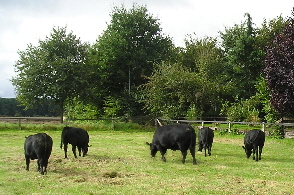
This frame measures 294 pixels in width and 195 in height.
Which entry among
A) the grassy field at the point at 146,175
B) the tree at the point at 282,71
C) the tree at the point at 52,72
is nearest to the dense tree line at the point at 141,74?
the tree at the point at 52,72

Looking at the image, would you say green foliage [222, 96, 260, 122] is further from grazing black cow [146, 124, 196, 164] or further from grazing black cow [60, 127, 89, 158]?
grazing black cow [60, 127, 89, 158]

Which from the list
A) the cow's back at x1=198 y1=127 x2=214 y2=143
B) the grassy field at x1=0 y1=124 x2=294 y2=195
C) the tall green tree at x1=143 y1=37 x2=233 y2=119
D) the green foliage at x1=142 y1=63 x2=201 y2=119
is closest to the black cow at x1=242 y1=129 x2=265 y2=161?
the grassy field at x1=0 y1=124 x2=294 y2=195

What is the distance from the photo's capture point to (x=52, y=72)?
1259 inches

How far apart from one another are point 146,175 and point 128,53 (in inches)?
1043

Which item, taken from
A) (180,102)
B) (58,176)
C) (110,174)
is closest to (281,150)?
(110,174)

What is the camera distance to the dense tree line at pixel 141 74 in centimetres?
3162

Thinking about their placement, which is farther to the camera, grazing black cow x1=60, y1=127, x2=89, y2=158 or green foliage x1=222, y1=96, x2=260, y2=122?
green foliage x1=222, y1=96, x2=260, y2=122

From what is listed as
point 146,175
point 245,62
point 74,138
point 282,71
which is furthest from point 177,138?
point 245,62

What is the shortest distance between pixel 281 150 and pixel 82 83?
20.7 meters

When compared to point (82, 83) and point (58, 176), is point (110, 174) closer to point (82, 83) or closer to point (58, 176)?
point (58, 176)

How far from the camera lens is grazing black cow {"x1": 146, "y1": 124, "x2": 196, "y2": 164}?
38.7 ft

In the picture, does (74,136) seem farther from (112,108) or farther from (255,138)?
(112,108)

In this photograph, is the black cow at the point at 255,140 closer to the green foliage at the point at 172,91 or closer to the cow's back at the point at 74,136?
the cow's back at the point at 74,136

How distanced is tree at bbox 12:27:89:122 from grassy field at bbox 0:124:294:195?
18119mm
